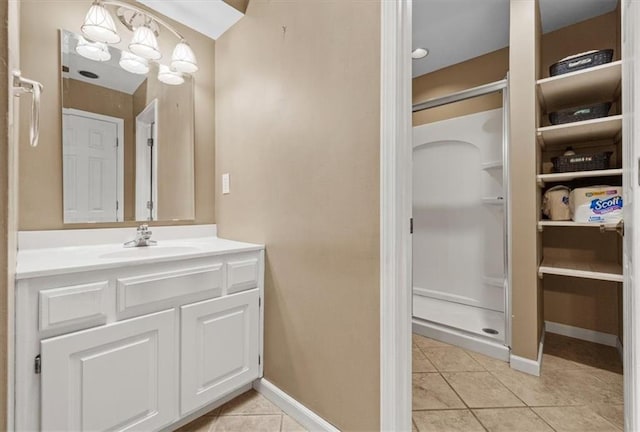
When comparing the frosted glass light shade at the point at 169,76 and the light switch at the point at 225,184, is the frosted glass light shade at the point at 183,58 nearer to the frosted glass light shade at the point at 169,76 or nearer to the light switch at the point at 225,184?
the frosted glass light shade at the point at 169,76

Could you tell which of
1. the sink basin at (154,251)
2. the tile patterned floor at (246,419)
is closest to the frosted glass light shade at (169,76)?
the sink basin at (154,251)

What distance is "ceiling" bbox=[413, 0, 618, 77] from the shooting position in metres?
2.12

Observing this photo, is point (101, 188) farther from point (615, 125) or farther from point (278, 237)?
point (615, 125)

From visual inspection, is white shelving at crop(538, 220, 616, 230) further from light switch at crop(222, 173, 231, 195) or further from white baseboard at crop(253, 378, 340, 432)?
light switch at crop(222, 173, 231, 195)

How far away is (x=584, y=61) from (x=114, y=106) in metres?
2.76

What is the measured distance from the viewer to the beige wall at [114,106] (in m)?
1.51

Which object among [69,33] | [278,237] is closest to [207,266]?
[278,237]

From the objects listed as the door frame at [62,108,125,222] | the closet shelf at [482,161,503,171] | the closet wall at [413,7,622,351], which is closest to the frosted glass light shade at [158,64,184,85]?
the door frame at [62,108,125,222]

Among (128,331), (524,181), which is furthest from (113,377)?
(524,181)

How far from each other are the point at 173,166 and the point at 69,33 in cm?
78

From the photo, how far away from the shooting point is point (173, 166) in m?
1.90

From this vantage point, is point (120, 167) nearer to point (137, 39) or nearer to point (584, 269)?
point (137, 39)

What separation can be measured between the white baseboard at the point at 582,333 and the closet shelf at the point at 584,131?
4.74ft

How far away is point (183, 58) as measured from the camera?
180 cm
